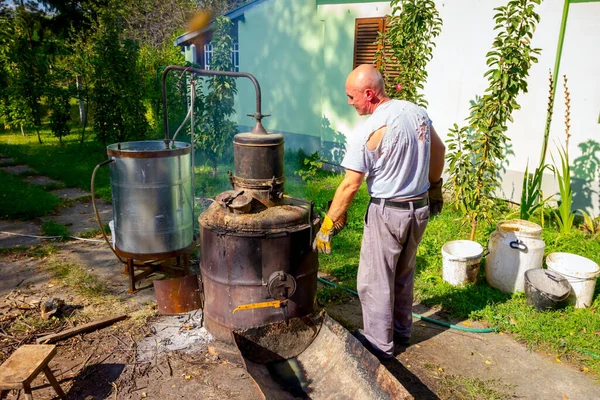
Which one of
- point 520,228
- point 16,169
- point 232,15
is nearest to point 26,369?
point 520,228

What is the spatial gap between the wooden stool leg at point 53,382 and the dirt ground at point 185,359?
0.10 meters

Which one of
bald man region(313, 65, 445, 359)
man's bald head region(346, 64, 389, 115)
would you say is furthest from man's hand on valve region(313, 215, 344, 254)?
man's bald head region(346, 64, 389, 115)

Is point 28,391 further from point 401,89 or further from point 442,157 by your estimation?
point 401,89

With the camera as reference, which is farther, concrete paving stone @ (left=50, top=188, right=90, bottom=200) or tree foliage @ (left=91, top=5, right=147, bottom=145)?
tree foliage @ (left=91, top=5, right=147, bottom=145)

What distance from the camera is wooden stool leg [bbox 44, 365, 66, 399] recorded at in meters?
3.15

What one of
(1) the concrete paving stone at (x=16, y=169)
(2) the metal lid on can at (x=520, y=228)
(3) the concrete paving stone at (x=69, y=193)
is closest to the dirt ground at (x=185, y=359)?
(2) the metal lid on can at (x=520, y=228)

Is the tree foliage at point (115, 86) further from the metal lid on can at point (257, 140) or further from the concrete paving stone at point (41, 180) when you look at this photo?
the metal lid on can at point (257, 140)

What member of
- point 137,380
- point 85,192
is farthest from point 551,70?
point 85,192

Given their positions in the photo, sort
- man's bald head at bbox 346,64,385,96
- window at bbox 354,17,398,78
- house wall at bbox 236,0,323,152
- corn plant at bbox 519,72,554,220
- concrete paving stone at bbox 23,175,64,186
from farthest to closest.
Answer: house wall at bbox 236,0,323,152 < concrete paving stone at bbox 23,175,64,186 < window at bbox 354,17,398,78 < corn plant at bbox 519,72,554,220 < man's bald head at bbox 346,64,385,96

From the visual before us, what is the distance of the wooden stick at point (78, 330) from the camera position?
3.93 meters

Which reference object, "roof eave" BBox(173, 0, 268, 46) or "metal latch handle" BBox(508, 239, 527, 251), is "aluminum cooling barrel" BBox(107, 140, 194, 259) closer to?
"metal latch handle" BBox(508, 239, 527, 251)

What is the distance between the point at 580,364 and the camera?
147 inches

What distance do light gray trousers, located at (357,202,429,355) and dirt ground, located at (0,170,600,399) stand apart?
36 cm

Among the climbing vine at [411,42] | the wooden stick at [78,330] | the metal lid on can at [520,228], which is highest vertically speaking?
the climbing vine at [411,42]
